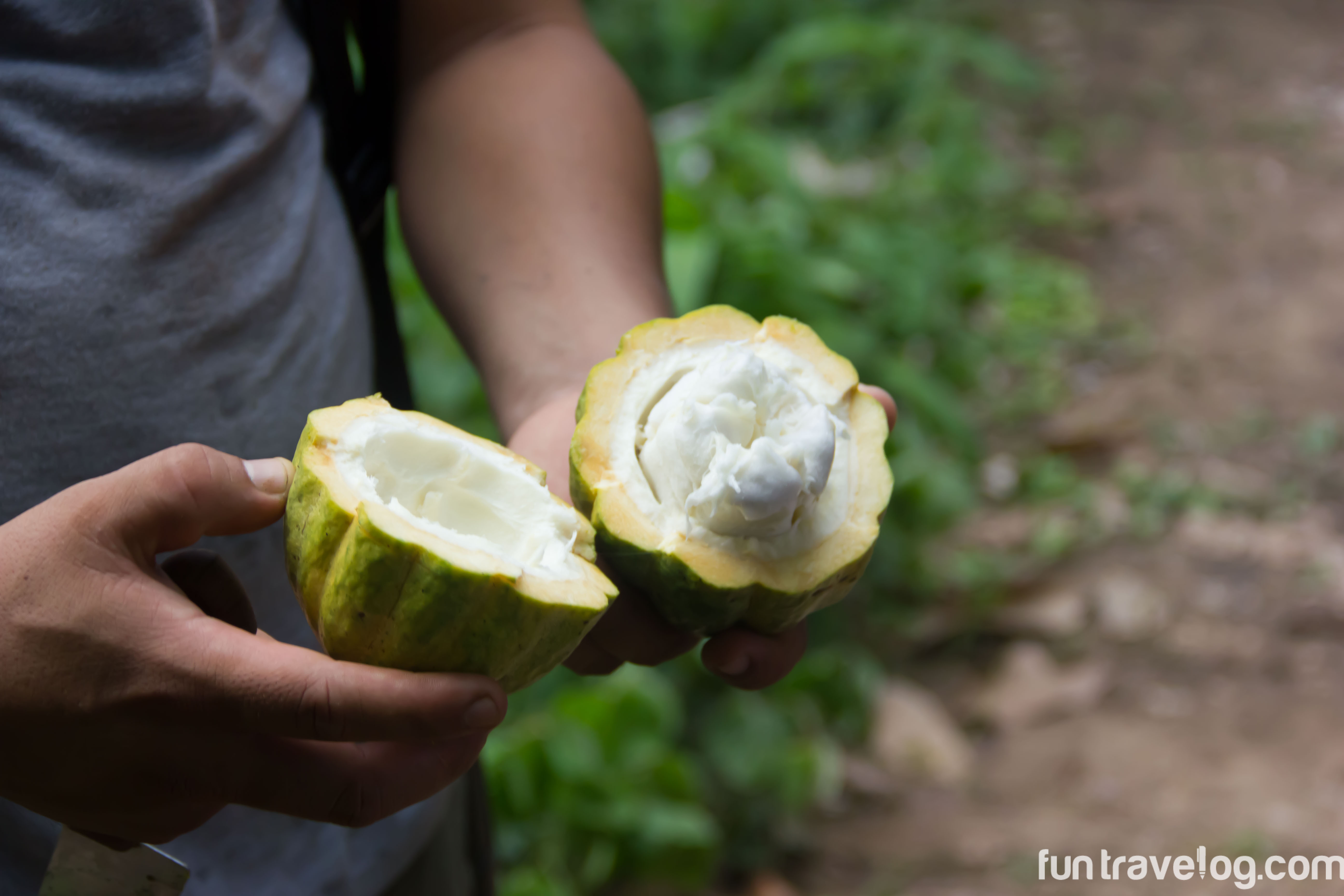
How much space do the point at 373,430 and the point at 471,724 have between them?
268 mm

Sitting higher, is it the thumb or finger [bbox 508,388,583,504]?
the thumb

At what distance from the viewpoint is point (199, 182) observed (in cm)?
100

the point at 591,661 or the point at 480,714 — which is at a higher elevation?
the point at 480,714

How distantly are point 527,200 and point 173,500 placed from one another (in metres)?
0.57

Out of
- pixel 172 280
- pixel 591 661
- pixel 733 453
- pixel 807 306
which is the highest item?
pixel 172 280

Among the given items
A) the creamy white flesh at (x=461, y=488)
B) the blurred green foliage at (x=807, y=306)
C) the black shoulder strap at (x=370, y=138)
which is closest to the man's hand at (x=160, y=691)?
the creamy white flesh at (x=461, y=488)

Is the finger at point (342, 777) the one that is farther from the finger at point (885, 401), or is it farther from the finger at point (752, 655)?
the finger at point (885, 401)

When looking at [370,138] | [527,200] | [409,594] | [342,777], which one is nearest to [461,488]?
[409,594]

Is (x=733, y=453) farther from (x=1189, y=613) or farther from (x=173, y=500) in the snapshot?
(x=1189, y=613)

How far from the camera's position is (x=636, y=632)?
3.49 ft

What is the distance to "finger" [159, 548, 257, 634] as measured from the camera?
0.90m

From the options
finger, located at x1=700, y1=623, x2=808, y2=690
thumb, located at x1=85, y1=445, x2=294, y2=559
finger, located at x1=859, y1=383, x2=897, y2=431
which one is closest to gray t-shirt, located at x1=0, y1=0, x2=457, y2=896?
thumb, located at x1=85, y1=445, x2=294, y2=559

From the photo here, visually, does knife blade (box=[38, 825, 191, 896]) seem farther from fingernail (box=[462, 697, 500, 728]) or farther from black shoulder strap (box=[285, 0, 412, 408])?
black shoulder strap (box=[285, 0, 412, 408])

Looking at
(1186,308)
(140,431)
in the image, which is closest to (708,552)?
(140,431)
